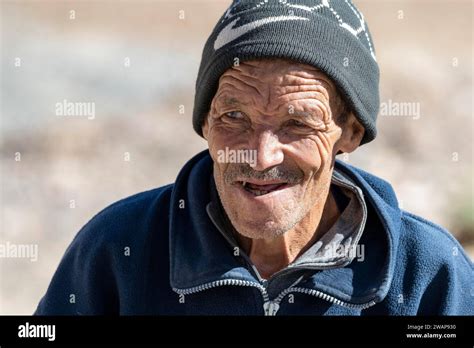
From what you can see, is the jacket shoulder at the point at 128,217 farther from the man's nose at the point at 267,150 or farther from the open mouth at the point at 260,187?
the man's nose at the point at 267,150

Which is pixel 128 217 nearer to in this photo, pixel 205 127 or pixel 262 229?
pixel 205 127

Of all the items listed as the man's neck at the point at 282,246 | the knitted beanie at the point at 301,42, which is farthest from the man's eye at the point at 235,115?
the man's neck at the point at 282,246

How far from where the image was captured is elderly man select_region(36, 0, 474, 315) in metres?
3.02

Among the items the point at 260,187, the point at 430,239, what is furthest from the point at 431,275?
the point at 260,187

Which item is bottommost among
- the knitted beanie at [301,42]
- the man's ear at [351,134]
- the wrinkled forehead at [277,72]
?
the man's ear at [351,134]

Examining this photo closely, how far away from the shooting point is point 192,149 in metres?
6.98

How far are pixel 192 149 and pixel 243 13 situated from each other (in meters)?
3.95

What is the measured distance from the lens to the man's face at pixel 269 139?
301 cm

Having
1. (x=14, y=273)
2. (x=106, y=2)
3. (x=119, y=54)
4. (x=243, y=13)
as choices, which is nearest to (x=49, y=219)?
(x=14, y=273)

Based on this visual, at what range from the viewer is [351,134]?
329cm

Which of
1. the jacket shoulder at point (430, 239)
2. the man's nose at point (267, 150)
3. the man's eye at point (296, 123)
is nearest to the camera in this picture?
the man's nose at point (267, 150)

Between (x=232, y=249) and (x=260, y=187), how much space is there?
0.28m

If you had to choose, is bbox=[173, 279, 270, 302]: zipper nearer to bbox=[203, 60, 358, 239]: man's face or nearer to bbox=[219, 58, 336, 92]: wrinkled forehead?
bbox=[203, 60, 358, 239]: man's face

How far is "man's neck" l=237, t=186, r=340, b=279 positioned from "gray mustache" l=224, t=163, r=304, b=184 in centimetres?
26
